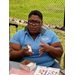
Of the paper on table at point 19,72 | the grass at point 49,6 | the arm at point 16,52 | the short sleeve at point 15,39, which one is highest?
the grass at point 49,6

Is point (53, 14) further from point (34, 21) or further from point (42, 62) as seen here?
point (42, 62)

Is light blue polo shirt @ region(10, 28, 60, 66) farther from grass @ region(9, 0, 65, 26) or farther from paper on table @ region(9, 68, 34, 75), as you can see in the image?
grass @ region(9, 0, 65, 26)

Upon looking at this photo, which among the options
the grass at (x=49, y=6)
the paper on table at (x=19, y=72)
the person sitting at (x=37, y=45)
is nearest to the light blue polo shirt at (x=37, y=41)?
the person sitting at (x=37, y=45)

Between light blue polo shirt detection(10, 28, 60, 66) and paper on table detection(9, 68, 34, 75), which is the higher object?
light blue polo shirt detection(10, 28, 60, 66)

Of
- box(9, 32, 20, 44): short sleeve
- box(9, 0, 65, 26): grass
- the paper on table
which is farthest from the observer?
box(9, 32, 20, 44): short sleeve

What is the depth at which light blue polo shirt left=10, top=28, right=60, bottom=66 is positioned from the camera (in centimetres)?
132

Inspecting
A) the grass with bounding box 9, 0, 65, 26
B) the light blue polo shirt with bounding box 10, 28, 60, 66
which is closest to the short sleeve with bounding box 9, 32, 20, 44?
the light blue polo shirt with bounding box 10, 28, 60, 66

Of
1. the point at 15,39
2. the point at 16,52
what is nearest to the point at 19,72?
the point at 16,52

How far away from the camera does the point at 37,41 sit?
1317mm

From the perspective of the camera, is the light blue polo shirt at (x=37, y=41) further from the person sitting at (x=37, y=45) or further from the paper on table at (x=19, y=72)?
the paper on table at (x=19, y=72)

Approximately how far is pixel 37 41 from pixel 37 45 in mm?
57

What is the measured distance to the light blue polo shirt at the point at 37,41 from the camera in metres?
1.32

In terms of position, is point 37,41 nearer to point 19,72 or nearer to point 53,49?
point 53,49
